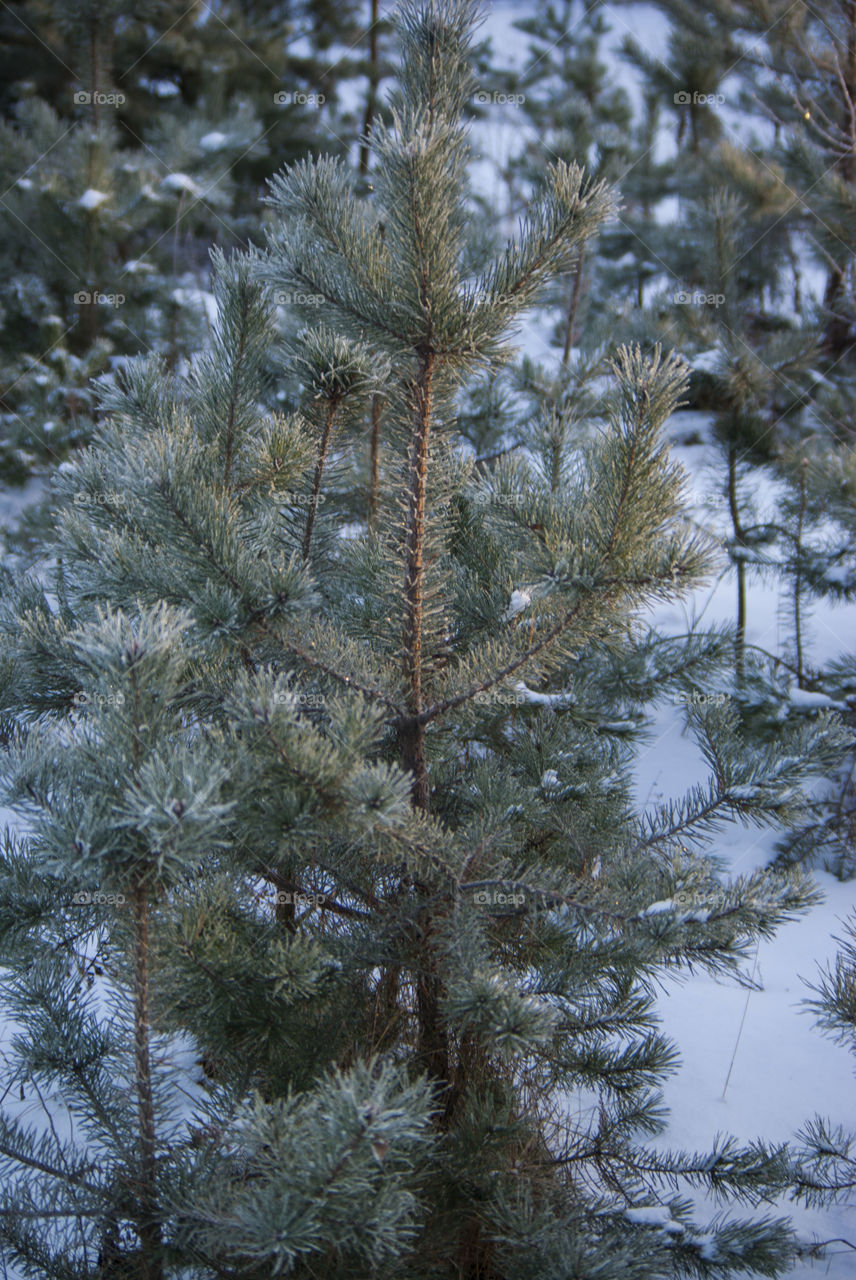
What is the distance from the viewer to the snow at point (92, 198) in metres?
5.68

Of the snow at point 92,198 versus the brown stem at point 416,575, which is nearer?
the brown stem at point 416,575

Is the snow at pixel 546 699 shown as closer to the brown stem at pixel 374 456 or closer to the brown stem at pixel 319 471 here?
the brown stem at pixel 319 471

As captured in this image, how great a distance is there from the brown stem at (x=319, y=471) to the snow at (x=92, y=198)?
15.6 feet

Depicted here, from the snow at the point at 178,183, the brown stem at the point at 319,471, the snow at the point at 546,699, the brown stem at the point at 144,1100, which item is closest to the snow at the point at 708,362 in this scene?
the snow at the point at 546,699

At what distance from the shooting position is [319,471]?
1981mm

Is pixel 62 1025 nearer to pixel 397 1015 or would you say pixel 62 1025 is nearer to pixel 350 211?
pixel 397 1015

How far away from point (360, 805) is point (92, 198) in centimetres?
571

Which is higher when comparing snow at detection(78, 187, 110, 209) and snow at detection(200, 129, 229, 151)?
snow at detection(200, 129, 229, 151)

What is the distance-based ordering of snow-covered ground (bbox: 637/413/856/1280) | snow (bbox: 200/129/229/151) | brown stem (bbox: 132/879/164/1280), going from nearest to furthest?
brown stem (bbox: 132/879/164/1280), snow-covered ground (bbox: 637/413/856/1280), snow (bbox: 200/129/229/151)

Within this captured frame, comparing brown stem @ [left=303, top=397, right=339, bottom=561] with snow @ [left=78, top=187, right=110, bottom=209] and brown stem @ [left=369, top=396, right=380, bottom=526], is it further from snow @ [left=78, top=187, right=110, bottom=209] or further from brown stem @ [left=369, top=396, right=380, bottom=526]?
snow @ [left=78, top=187, right=110, bottom=209]

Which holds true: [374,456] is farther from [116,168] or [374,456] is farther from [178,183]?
[116,168]

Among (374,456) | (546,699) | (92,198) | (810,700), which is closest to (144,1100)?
(546,699)

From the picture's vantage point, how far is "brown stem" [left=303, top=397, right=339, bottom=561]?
6.32 feet

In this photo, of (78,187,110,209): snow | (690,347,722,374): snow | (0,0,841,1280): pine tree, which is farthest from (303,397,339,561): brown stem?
(78,187,110,209): snow
